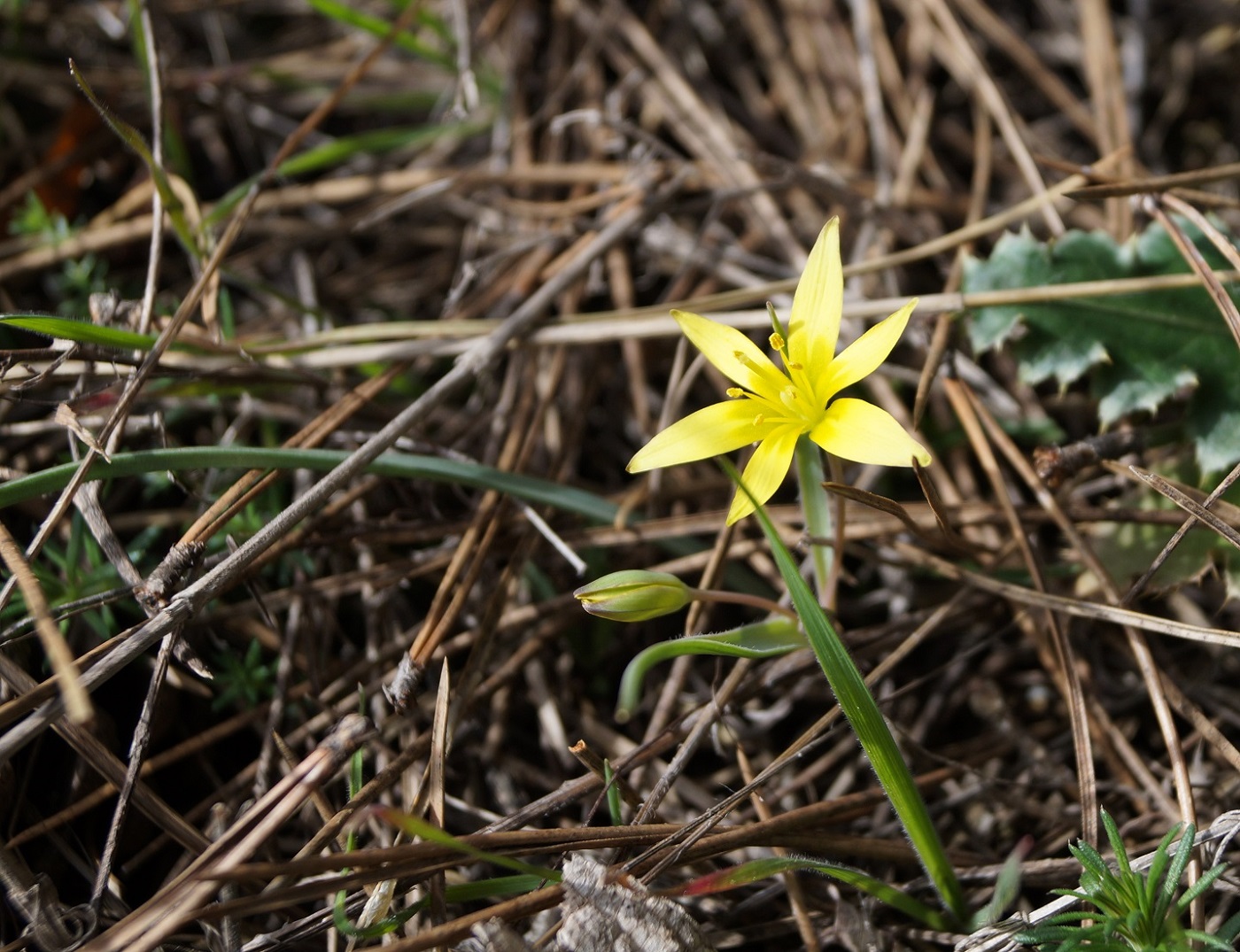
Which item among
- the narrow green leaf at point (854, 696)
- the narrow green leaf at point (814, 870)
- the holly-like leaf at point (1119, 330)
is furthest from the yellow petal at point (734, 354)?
the narrow green leaf at point (814, 870)

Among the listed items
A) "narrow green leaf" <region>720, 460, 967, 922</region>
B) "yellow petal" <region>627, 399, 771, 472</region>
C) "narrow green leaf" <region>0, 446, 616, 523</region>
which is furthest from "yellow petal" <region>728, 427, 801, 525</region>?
"narrow green leaf" <region>0, 446, 616, 523</region>

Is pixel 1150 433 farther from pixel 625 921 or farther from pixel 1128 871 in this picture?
pixel 625 921

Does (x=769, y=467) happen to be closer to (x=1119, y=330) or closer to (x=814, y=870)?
(x=814, y=870)

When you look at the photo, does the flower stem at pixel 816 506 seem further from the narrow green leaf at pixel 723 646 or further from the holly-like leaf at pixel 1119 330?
the holly-like leaf at pixel 1119 330

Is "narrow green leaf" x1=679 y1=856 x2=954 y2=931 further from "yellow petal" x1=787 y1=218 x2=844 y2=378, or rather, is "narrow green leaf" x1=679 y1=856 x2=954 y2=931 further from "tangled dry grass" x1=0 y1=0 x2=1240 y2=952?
"yellow petal" x1=787 y1=218 x2=844 y2=378

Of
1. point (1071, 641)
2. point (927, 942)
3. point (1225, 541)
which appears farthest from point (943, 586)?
point (927, 942)

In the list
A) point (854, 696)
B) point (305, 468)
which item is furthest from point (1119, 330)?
point (305, 468)
